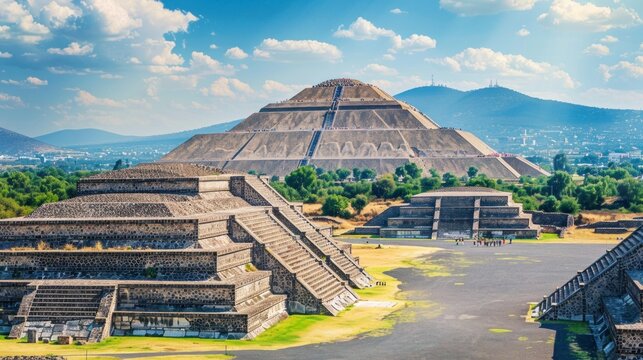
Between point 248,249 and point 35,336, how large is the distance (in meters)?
10.6

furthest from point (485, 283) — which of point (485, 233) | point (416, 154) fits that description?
point (416, 154)

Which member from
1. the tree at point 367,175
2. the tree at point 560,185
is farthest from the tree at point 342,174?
the tree at point 560,185

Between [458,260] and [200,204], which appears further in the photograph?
[458,260]

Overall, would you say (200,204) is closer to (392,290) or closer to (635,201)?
(392,290)

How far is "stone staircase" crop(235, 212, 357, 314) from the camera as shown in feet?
143

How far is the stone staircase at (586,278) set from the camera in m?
40.3

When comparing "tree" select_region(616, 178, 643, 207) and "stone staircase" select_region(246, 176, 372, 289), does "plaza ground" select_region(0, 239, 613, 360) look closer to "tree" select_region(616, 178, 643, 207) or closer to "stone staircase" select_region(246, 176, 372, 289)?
"stone staircase" select_region(246, 176, 372, 289)

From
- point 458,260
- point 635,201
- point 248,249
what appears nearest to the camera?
point 248,249

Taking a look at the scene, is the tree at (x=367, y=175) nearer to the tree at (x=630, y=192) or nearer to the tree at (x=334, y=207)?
the tree at (x=334, y=207)

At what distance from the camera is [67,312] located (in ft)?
124

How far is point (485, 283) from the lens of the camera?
51.9 m

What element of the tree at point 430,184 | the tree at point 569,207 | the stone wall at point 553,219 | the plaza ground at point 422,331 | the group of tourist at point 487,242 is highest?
the tree at point 430,184

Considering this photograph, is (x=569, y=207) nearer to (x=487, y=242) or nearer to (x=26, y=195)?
(x=487, y=242)

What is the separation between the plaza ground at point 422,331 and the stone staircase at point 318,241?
1482 millimetres
